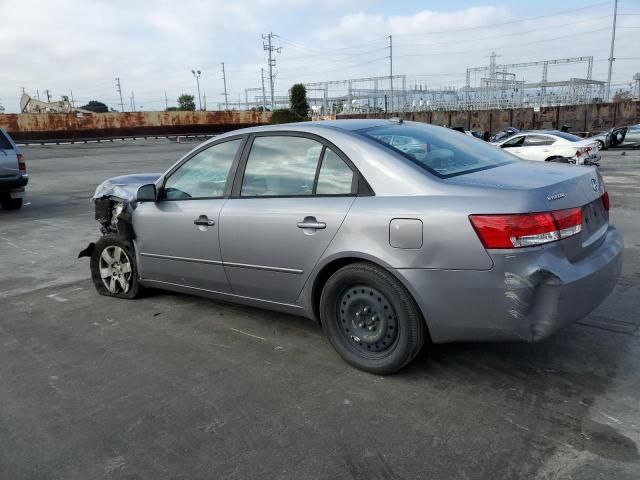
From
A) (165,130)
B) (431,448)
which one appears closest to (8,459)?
(431,448)

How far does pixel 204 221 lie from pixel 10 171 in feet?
27.8

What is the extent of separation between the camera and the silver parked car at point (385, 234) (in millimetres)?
2865

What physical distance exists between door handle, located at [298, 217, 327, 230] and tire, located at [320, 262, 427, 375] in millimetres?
308

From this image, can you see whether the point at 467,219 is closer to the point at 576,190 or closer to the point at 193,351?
the point at 576,190

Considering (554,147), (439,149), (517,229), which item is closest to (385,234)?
(517,229)

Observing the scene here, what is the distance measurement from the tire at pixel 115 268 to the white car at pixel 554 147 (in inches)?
501

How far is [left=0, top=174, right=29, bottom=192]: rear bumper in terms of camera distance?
10.5 m

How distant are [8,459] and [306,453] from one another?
1521 millimetres

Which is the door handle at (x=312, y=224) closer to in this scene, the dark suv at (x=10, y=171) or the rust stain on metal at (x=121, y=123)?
the dark suv at (x=10, y=171)

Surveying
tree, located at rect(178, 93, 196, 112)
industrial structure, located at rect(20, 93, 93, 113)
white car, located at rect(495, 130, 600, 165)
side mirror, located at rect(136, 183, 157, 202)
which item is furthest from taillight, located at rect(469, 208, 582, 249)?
tree, located at rect(178, 93, 196, 112)

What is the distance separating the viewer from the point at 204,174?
4.30m

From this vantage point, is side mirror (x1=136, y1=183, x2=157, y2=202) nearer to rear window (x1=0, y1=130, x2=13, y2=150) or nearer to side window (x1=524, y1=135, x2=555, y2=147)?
rear window (x1=0, y1=130, x2=13, y2=150)

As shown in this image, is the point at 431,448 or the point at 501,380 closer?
the point at 431,448

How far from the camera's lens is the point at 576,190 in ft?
10.3
